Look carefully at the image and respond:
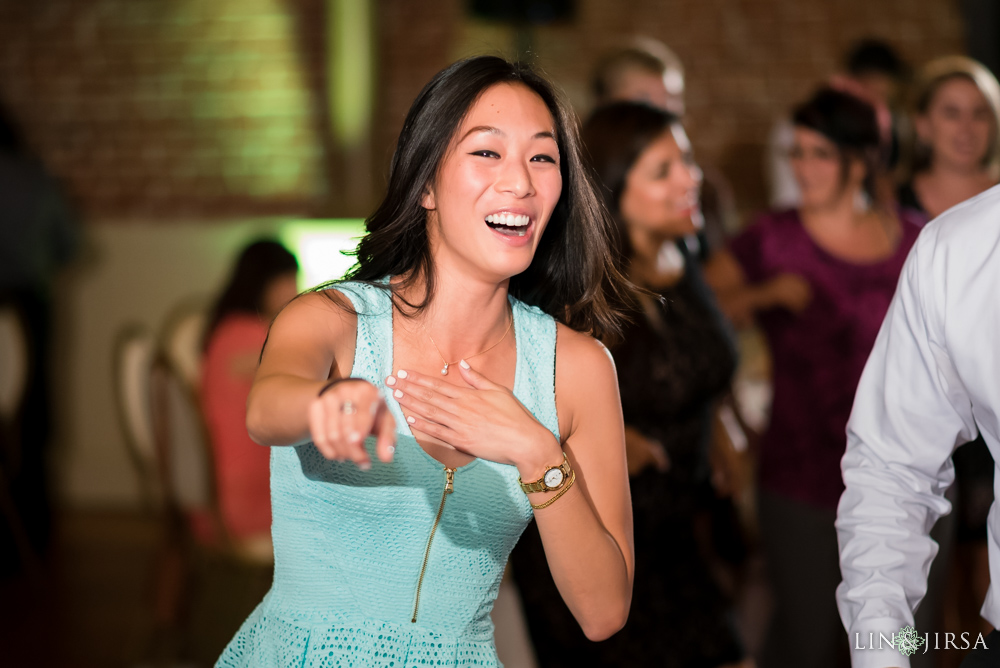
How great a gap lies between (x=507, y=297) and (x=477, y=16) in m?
3.06

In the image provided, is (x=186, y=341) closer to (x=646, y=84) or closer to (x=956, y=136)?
(x=646, y=84)

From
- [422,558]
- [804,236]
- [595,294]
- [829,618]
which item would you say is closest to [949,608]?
[829,618]

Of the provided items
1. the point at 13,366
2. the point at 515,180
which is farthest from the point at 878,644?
the point at 13,366

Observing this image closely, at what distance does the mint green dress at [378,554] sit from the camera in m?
1.37

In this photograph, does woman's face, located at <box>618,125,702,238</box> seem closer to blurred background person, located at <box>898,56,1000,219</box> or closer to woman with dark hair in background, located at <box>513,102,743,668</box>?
woman with dark hair in background, located at <box>513,102,743,668</box>

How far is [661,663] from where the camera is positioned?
225cm

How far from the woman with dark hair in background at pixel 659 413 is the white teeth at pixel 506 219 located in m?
0.85

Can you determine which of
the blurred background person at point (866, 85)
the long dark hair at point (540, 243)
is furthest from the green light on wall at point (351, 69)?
the long dark hair at point (540, 243)

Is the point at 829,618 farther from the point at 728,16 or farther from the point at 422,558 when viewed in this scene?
the point at 728,16

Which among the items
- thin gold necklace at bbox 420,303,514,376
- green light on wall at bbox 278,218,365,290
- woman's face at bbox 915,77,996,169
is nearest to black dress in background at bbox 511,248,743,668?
thin gold necklace at bbox 420,303,514,376

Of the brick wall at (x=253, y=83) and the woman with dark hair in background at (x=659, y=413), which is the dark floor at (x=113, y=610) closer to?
the woman with dark hair in background at (x=659, y=413)

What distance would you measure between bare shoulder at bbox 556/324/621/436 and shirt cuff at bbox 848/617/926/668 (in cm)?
44

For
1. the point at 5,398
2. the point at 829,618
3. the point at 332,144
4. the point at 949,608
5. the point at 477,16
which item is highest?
the point at 477,16

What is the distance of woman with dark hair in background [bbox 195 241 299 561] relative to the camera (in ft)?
9.61
